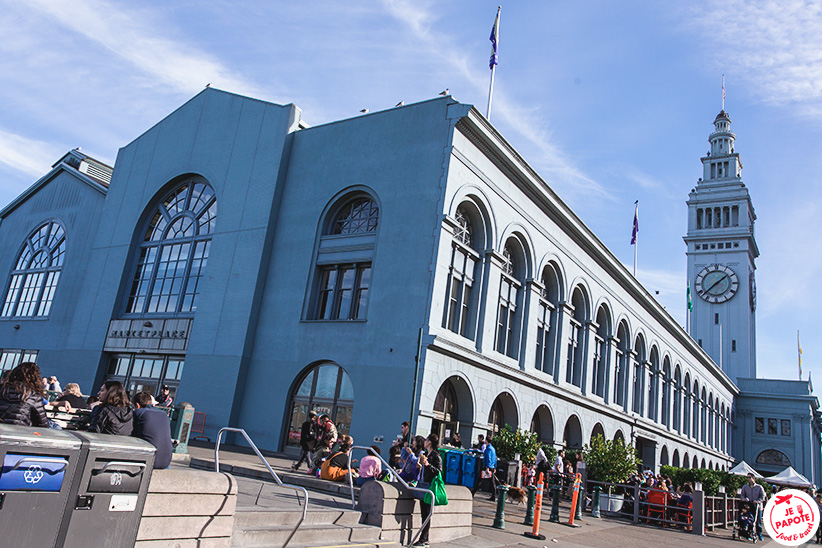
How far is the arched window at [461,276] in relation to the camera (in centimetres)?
2385

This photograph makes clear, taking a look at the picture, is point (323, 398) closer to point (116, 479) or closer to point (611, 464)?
point (611, 464)

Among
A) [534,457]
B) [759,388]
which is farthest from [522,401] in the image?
[759,388]

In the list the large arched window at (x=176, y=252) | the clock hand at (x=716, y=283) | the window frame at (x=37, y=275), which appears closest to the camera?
the large arched window at (x=176, y=252)

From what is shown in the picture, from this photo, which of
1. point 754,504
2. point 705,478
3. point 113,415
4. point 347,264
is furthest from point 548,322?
point 113,415

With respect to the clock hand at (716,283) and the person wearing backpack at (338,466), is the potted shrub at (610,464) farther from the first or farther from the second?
the clock hand at (716,283)

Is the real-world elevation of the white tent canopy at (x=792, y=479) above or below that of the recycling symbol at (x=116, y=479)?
above

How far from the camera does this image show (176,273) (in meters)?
29.9

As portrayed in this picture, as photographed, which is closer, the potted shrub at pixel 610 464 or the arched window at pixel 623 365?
the potted shrub at pixel 610 464

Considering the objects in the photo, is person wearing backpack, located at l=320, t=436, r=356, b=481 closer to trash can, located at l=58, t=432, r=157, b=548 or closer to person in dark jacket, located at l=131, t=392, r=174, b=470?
person in dark jacket, located at l=131, t=392, r=174, b=470

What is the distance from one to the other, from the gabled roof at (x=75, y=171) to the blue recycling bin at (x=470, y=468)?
28717mm

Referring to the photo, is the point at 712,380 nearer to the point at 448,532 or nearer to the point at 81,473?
the point at 448,532

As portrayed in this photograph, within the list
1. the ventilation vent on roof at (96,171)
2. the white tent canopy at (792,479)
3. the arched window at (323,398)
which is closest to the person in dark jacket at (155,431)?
the arched window at (323,398)

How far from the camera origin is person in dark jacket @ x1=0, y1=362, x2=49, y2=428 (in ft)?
22.4

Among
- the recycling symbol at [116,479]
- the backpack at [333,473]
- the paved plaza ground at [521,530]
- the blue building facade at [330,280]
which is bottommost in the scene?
the paved plaza ground at [521,530]
